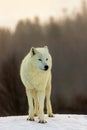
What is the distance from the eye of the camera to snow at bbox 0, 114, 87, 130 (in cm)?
1046

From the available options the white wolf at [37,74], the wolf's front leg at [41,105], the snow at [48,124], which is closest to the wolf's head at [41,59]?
the white wolf at [37,74]

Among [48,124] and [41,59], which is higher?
[41,59]

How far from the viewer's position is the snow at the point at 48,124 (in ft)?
34.3

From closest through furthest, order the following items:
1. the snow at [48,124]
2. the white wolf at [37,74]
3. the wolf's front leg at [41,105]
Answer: the snow at [48,124] < the white wolf at [37,74] < the wolf's front leg at [41,105]

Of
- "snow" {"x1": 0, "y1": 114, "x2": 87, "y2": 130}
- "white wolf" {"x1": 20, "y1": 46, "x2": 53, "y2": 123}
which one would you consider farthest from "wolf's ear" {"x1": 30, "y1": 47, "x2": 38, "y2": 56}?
"snow" {"x1": 0, "y1": 114, "x2": 87, "y2": 130}

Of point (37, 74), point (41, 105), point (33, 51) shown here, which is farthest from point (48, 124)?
point (33, 51)

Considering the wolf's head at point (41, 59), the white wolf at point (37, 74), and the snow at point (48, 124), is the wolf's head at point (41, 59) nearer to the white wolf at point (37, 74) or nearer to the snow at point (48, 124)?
the white wolf at point (37, 74)

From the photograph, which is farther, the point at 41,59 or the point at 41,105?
the point at 41,105

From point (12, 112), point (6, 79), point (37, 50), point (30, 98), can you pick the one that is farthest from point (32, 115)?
point (6, 79)

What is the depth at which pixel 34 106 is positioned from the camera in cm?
1184

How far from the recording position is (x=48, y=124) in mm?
10812

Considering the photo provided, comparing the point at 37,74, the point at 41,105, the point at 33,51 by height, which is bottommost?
the point at 41,105

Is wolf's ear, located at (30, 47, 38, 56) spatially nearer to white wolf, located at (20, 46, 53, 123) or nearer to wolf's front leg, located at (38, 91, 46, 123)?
white wolf, located at (20, 46, 53, 123)

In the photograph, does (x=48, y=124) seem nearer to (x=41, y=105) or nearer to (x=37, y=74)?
(x=41, y=105)
